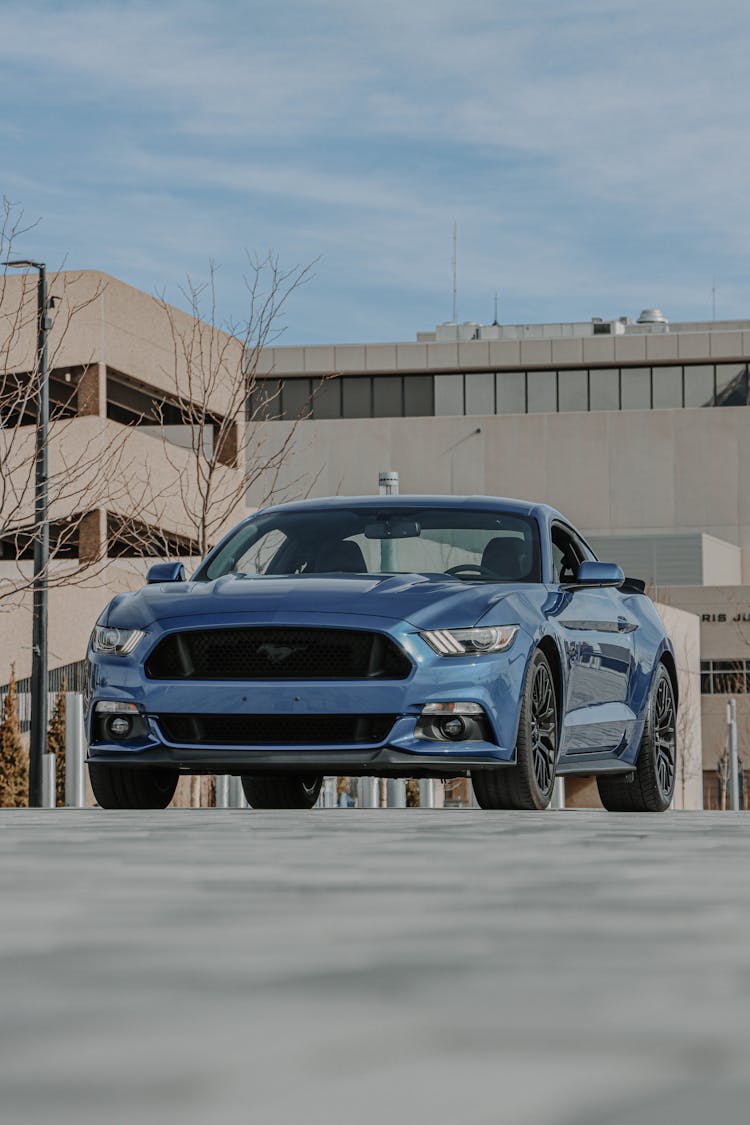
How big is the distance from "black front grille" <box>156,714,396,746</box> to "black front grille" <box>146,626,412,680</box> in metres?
0.18

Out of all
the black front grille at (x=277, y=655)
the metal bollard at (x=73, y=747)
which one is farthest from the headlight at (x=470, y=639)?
the metal bollard at (x=73, y=747)

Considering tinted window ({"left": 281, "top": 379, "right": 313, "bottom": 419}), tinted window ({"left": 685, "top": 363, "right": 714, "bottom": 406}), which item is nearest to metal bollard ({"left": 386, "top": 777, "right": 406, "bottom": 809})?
tinted window ({"left": 281, "top": 379, "right": 313, "bottom": 419})

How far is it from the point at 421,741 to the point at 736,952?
5.05 m

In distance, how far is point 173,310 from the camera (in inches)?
1684

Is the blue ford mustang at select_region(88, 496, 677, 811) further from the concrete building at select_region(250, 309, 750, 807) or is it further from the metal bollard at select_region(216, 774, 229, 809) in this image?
the concrete building at select_region(250, 309, 750, 807)

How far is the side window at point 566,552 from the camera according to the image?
1127 cm

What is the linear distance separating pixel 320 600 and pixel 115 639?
0.99 metres

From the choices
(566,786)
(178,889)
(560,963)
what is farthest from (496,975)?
(566,786)

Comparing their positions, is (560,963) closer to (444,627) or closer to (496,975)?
(496,975)

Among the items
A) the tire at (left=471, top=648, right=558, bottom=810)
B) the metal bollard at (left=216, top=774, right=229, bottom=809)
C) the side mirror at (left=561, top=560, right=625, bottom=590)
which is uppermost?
the side mirror at (left=561, top=560, right=625, bottom=590)

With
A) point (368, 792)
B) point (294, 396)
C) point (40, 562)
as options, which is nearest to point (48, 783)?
point (40, 562)

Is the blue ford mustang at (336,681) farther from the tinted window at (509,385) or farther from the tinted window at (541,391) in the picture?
the tinted window at (509,385)

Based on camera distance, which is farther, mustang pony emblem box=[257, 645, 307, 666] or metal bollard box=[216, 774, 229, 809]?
metal bollard box=[216, 774, 229, 809]

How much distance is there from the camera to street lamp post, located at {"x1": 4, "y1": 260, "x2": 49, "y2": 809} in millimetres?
24180
